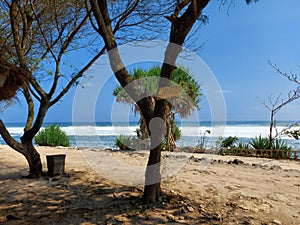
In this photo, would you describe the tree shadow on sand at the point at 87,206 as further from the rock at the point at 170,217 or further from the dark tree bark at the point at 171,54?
the dark tree bark at the point at 171,54

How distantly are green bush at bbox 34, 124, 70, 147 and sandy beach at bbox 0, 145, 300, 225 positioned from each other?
651 cm

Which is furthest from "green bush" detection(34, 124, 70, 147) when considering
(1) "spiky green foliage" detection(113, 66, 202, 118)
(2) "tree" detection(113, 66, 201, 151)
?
(1) "spiky green foliage" detection(113, 66, 202, 118)

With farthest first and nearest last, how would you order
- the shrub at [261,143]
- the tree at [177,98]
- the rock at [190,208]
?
the tree at [177,98], the shrub at [261,143], the rock at [190,208]

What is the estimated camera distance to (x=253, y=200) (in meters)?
3.10

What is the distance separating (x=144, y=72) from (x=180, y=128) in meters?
2.52

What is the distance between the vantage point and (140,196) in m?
3.16

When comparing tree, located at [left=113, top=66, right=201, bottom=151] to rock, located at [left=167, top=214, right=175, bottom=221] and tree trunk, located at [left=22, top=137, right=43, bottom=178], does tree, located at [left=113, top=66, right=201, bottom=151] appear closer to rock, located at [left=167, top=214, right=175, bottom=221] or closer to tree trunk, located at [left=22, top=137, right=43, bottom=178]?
tree trunk, located at [left=22, top=137, right=43, bottom=178]

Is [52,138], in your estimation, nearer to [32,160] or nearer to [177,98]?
[177,98]

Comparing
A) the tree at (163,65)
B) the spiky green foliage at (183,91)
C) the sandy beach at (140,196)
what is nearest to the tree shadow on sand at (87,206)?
the sandy beach at (140,196)

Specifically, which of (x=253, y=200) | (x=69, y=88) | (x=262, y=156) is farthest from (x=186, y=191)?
(x=262, y=156)

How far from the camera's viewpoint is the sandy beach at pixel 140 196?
8.64 ft


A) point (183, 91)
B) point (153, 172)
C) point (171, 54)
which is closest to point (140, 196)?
point (153, 172)

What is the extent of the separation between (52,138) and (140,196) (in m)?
8.90

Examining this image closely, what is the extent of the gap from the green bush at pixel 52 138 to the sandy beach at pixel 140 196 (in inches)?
256
